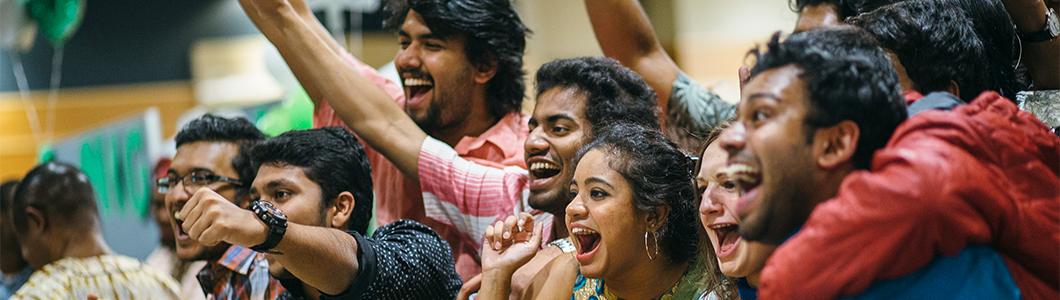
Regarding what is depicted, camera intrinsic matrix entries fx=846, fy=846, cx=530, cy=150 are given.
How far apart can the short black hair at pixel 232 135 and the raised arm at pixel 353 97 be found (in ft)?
1.37

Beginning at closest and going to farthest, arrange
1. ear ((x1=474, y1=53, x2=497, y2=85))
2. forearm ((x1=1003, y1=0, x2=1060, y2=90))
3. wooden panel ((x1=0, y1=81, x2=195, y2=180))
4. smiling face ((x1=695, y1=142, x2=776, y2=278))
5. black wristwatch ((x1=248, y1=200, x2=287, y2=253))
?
smiling face ((x1=695, y1=142, x2=776, y2=278)) → black wristwatch ((x1=248, y1=200, x2=287, y2=253)) → forearm ((x1=1003, y1=0, x2=1060, y2=90)) → ear ((x1=474, y1=53, x2=497, y2=85)) → wooden panel ((x1=0, y1=81, x2=195, y2=180))

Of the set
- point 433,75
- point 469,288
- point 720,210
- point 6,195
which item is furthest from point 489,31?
point 6,195

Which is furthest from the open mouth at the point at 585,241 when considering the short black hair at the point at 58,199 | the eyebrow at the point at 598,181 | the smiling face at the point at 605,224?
the short black hair at the point at 58,199

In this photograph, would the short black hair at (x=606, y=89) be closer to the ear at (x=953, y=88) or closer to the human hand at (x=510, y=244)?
the human hand at (x=510, y=244)

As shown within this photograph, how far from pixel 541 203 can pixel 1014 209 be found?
123 cm

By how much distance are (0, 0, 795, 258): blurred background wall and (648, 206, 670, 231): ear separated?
5494mm

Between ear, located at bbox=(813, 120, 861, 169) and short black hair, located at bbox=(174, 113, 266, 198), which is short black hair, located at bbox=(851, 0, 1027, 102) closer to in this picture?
ear, located at bbox=(813, 120, 861, 169)

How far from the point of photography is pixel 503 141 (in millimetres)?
2641

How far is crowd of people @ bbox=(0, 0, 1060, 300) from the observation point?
102 centimetres

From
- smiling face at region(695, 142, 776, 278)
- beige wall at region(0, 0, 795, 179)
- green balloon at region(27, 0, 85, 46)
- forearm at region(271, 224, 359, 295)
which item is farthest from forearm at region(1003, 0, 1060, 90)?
green balloon at region(27, 0, 85, 46)

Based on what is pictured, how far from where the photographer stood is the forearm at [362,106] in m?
2.38

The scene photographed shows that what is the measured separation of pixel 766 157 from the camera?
1.03 metres

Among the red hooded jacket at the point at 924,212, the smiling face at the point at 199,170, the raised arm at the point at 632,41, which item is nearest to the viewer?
the red hooded jacket at the point at 924,212

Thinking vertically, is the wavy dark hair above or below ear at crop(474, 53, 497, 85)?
above
